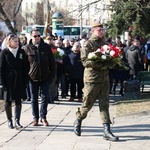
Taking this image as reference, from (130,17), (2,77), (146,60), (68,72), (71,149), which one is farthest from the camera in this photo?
(130,17)

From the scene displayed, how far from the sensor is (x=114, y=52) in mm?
7797

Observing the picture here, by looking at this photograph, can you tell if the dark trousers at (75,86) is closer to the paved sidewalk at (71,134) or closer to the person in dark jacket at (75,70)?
the person in dark jacket at (75,70)

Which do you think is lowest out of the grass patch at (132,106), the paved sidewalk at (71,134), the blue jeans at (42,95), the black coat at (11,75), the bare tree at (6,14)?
the grass patch at (132,106)

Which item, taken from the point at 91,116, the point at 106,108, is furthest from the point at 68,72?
the point at 106,108

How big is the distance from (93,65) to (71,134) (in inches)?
61.1

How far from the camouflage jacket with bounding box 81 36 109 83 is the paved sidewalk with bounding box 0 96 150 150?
1.11 m

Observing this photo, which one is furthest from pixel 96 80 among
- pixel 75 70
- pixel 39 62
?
pixel 75 70

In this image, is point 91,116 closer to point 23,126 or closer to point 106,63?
point 23,126

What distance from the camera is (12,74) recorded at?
8.95m

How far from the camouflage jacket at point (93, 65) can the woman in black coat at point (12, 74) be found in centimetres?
159

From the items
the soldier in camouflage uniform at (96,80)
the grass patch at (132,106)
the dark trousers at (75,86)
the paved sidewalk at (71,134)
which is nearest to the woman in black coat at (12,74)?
the paved sidewalk at (71,134)

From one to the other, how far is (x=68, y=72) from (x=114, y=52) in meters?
6.07

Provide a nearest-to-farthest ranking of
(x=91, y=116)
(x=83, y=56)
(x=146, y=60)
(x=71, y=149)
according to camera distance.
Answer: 1. (x=71, y=149)
2. (x=83, y=56)
3. (x=91, y=116)
4. (x=146, y=60)

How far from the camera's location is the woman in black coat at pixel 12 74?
894 cm
